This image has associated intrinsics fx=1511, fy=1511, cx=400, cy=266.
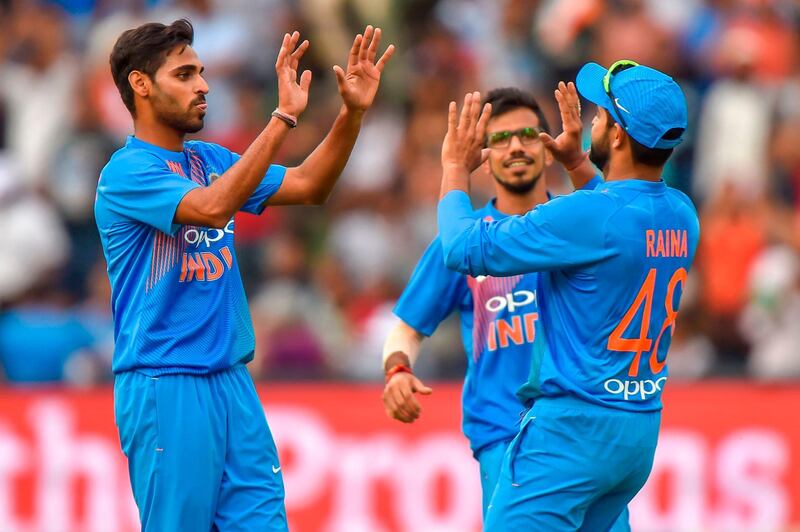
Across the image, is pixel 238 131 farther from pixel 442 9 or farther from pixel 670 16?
pixel 670 16

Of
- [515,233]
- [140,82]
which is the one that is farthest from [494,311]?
[140,82]

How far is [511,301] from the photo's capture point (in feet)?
23.9

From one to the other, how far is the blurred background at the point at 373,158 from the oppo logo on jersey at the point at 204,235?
538 centimetres

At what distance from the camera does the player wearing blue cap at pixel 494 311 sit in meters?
7.20

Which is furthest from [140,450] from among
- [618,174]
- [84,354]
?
[84,354]

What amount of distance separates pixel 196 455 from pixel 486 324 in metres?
1.77

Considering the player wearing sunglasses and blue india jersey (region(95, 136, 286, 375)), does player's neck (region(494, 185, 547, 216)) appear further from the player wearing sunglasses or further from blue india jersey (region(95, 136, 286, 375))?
blue india jersey (region(95, 136, 286, 375))

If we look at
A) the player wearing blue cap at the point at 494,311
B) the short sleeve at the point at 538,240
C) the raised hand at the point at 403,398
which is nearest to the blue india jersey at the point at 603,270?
the short sleeve at the point at 538,240

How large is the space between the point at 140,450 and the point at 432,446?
5.26 m

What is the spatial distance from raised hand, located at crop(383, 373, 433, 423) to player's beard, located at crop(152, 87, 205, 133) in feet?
5.13

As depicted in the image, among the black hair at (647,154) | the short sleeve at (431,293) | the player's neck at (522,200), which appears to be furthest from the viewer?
the short sleeve at (431,293)

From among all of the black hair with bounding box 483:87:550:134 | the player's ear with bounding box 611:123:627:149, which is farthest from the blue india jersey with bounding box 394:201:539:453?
the player's ear with bounding box 611:123:627:149

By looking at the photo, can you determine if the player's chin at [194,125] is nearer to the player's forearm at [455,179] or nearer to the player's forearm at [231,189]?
the player's forearm at [231,189]

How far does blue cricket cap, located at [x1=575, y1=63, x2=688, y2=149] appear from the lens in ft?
19.6
